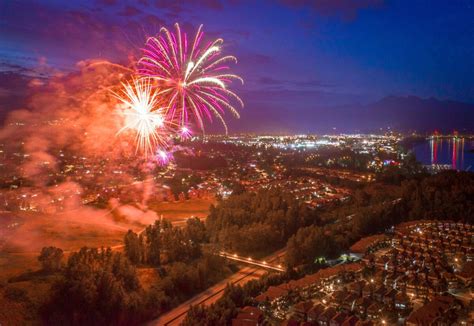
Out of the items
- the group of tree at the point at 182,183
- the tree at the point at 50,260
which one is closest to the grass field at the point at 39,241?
the tree at the point at 50,260

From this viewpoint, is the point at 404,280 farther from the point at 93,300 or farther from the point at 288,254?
the point at 93,300

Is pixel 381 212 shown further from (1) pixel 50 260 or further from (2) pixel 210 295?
(1) pixel 50 260

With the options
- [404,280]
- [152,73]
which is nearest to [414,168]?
[404,280]

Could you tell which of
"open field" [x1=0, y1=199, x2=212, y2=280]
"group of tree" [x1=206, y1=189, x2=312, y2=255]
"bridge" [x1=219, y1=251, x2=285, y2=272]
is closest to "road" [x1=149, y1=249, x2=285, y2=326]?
"bridge" [x1=219, y1=251, x2=285, y2=272]

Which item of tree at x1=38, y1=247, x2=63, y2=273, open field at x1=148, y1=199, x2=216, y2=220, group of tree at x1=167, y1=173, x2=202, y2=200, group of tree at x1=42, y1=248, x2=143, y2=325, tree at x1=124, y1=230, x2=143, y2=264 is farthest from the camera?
group of tree at x1=167, y1=173, x2=202, y2=200

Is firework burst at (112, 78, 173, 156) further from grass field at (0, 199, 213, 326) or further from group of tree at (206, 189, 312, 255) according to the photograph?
group of tree at (206, 189, 312, 255)

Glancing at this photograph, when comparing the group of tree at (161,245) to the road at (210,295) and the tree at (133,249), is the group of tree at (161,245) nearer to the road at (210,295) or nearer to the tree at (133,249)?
the tree at (133,249)
